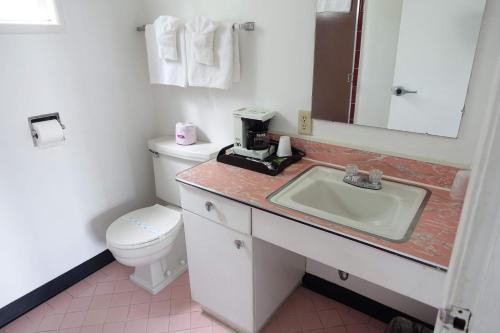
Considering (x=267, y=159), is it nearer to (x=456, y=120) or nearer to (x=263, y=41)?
(x=263, y=41)

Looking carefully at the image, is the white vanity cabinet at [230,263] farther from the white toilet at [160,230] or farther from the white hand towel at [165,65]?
the white hand towel at [165,65]

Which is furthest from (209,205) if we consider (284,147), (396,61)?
(396,61)

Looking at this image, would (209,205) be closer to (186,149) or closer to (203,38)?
(186,149)

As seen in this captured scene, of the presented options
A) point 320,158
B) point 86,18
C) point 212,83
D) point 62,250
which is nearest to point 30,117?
point 86,18

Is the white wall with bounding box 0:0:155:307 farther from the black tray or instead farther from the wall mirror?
the wall mirror

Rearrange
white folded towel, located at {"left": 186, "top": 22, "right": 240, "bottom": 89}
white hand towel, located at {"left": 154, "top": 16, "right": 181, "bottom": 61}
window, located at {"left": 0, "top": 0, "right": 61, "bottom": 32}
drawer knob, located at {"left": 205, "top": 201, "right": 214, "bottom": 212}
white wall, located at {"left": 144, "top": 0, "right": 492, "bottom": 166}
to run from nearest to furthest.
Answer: white wall, located at {"left": 144, "top": 0, "right": 492, "bottom": 166} → drawer knob, located at {"left": 205, "top": 201, "right": 214, "bottom": 212} → window, located at {"left": 0, "top": 0, "right": 61, "bottom": 32} → white folded towel, located at {"left": 186, "top": 22, "right": 240, "bottom": 89} → white hand towel, located at {"left": 154, "top": 16, "right": 181, "bottom": 61}

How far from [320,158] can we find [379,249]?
27.1 inches

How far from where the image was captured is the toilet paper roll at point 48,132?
1699mm

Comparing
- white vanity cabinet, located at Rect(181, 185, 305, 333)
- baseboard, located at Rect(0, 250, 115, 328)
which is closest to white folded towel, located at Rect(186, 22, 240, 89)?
white vanity cabinet, located at Rect(181, 185, 305, 333)

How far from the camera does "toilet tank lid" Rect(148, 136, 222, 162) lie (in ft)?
6.13

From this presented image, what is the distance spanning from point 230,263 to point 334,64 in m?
1.00

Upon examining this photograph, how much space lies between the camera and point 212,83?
5.85 feet

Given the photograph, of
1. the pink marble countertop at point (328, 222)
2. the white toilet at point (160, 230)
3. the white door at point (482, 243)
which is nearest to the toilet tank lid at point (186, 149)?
the white toilet at point (160, 230)

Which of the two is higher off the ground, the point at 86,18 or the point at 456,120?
the point at 86,18
